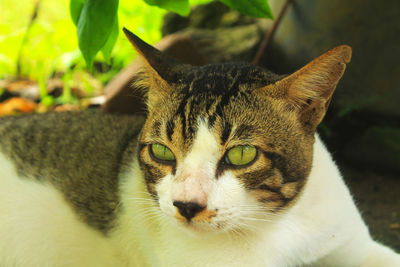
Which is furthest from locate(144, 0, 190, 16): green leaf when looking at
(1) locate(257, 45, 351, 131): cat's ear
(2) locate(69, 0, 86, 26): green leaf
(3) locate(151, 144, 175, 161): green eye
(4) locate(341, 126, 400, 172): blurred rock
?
(4) locate(341, 126, 400, 172): blurred rock

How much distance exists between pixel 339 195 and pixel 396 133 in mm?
1915

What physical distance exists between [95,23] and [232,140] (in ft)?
2.56

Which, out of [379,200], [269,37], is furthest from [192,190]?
[269,37]

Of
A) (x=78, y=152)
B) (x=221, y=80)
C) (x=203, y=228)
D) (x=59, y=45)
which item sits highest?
(x=221, y=80)

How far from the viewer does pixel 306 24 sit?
408cm

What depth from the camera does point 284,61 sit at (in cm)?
435

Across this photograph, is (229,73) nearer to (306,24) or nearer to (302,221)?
(302,221)

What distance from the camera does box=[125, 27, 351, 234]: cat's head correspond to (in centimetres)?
184

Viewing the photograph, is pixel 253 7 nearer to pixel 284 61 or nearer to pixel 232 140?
pixel 232 140

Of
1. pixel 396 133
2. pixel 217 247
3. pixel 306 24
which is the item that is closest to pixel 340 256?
pixel 217 247

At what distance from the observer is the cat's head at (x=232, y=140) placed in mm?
1836

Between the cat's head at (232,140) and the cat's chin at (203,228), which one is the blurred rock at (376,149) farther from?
the cat's chin at (203,228)

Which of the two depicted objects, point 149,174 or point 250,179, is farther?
point 149,174

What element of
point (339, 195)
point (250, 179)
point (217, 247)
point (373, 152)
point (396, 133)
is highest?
point (250, 179)
